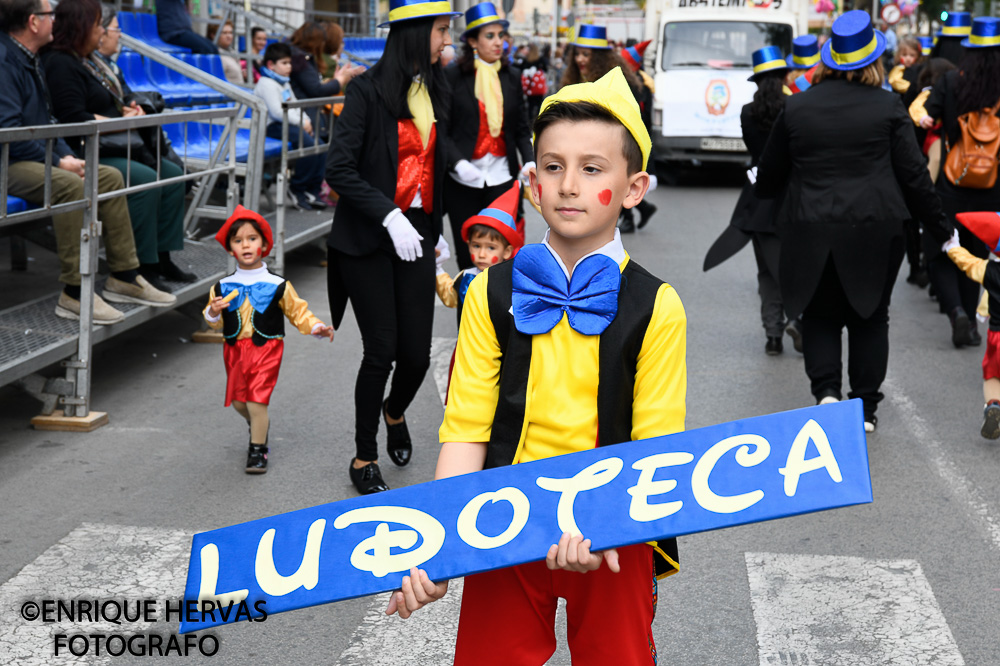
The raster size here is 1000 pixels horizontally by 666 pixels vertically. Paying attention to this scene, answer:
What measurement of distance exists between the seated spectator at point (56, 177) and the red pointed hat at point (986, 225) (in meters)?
4.70

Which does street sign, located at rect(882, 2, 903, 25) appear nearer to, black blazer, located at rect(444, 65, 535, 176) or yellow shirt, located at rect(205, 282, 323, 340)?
black blazer, located at rect(444, 65, 535, 176)

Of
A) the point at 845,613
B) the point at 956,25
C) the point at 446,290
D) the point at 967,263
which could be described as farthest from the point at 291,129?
the point at 845,613

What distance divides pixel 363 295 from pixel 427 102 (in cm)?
90

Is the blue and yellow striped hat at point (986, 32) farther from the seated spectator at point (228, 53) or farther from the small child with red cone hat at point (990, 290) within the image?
the seated spectator at point (228, 53)

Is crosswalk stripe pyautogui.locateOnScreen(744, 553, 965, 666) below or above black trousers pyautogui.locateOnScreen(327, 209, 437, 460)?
below

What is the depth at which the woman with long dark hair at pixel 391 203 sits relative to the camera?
4961 mm

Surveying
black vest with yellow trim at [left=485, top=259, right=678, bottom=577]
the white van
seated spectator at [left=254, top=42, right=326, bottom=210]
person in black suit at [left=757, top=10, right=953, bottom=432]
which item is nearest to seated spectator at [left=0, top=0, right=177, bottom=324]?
person in black suit at [left=757, top=10, right=953, bottom=432]

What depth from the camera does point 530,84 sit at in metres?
20.3

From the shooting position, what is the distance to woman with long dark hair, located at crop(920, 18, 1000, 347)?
7.70 metres

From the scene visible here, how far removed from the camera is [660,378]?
246cm

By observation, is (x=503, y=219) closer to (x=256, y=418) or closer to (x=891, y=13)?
(x=256, y=418)

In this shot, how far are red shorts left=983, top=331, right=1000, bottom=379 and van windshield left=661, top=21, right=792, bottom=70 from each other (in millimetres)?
12710

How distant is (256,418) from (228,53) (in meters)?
10.6

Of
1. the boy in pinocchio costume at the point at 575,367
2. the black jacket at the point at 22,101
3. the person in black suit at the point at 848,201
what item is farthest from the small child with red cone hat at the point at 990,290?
the black jacket at the point at 22,101
